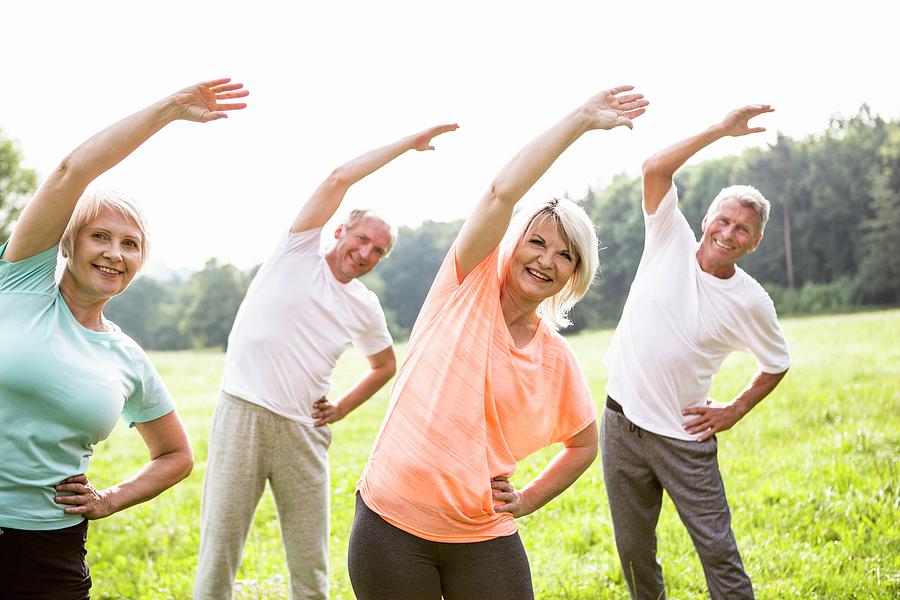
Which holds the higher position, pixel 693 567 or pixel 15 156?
pixel 15 156

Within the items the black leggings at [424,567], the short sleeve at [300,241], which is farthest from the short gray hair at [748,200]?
the black leggings at [424,567]

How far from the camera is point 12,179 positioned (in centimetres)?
3922

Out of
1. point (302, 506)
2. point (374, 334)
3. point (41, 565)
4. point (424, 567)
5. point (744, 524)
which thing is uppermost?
point (374, 334)

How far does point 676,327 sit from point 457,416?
2.14 meters

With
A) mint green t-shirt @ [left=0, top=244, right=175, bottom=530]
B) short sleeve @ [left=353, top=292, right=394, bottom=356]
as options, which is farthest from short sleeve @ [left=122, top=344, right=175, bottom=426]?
short sleeve @ [left=353, top=292, right=394, bottom=356]

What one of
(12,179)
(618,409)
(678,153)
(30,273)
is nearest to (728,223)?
(678,153)

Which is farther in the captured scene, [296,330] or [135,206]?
[296,330]

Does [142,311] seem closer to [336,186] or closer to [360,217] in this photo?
[360,217]

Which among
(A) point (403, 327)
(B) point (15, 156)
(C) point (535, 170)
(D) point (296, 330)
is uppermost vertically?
(B) point (15, 156)

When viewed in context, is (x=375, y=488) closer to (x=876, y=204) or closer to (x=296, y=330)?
(x=296, y=330)

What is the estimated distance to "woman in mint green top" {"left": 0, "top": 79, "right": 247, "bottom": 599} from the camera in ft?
8.20

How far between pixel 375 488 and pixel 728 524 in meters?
2.42

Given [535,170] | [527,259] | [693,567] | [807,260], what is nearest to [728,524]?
[693,567]

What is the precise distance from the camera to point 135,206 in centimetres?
288
